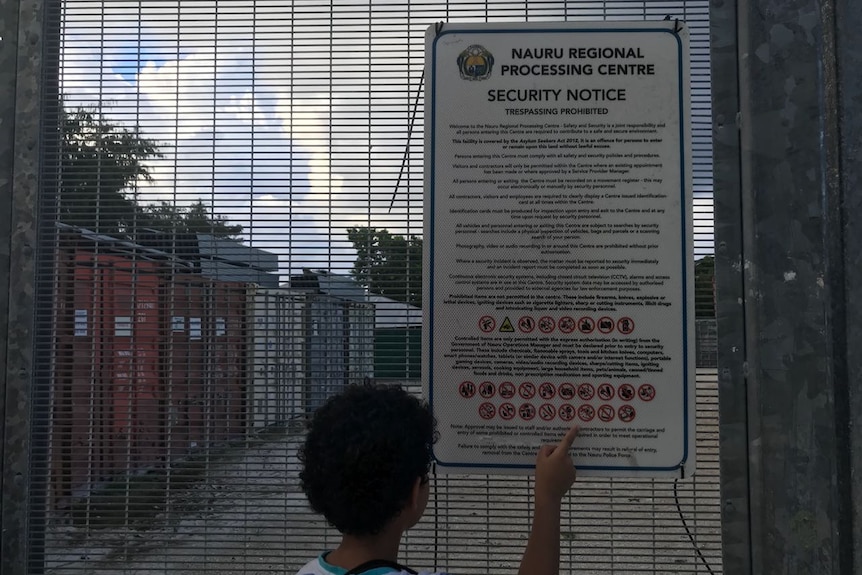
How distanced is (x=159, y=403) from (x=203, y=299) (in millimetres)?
395

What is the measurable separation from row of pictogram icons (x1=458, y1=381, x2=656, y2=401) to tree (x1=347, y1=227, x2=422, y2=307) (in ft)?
1.27

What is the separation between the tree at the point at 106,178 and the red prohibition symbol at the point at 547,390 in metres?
1.33

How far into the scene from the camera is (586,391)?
2045 millimetres

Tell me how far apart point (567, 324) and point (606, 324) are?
12 cm

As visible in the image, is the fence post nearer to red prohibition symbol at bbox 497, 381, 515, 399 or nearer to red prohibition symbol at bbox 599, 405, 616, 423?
red prohibition symbol at bbox 599, 405, 616, 423

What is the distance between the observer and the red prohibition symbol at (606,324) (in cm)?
205

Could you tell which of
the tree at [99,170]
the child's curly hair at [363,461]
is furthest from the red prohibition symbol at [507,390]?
the tree at [99,170]

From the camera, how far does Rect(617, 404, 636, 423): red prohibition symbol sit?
203cm

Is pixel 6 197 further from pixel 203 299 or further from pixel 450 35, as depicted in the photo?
pixel 450 35

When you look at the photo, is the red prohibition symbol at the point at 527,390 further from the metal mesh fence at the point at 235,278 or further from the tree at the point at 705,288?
the tree at the point at 705,288

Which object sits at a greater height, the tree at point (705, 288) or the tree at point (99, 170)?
the tree at point (99, 170)

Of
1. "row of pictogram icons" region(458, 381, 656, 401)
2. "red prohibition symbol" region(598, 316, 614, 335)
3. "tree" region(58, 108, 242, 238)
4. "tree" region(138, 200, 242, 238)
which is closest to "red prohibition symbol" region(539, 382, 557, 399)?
"row of pictogram icons" region(458, 381, 656, 401)

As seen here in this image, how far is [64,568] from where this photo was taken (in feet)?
7.45

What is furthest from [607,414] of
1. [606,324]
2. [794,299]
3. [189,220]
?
[189,220]
